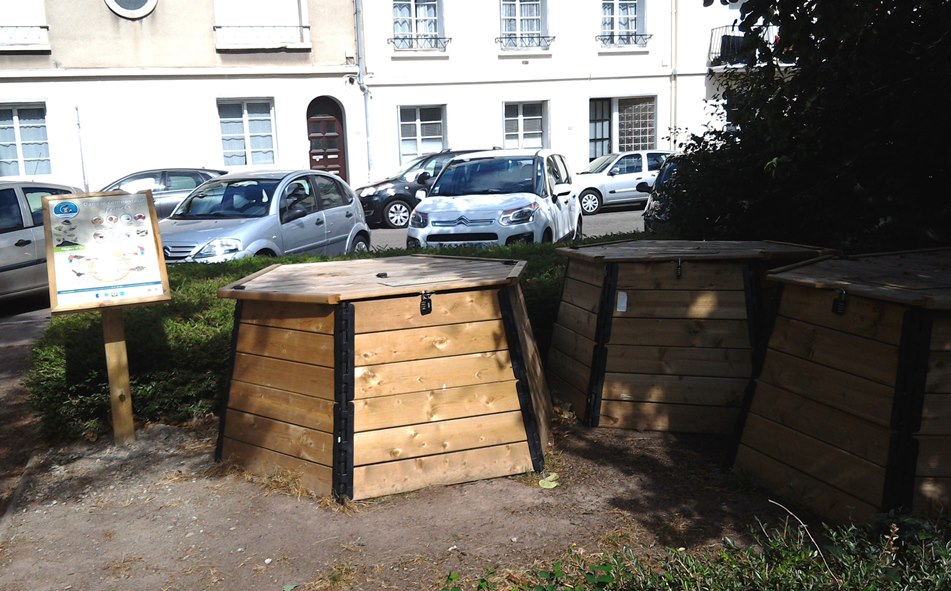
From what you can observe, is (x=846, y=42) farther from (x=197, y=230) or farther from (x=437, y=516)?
(x=197, y=230)

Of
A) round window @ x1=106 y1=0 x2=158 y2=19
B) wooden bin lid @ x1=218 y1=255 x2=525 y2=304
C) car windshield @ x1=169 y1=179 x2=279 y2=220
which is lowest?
wooden bin lid @ x1=218 y1=255 x2=525 y2=304

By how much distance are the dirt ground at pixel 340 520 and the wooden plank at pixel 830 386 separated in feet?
1.92

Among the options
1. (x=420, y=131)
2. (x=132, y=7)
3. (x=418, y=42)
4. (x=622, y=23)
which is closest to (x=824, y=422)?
(x=132, y=7)

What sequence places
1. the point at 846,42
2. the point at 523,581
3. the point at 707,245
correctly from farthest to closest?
the point at 846,42 → the point at 707,245 → the point at 523,581

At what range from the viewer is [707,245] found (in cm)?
593

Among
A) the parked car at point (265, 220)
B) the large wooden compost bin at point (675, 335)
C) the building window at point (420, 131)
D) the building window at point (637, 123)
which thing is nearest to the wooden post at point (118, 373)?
the large wooden compost bin at point (675, 335)

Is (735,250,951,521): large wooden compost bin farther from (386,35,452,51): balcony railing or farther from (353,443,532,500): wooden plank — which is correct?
(386,35,452,51): balcony railing

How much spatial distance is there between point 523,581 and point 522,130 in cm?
2441

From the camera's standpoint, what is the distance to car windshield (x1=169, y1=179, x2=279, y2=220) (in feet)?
36.6

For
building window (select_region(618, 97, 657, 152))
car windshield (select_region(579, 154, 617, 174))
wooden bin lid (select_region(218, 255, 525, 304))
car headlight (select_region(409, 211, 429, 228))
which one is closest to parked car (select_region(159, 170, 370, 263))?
car headlight (select_region(409, 211, 429, 228))

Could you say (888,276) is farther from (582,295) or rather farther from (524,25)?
(524,25)

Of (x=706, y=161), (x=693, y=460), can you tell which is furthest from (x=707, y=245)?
(x=706, y=161)

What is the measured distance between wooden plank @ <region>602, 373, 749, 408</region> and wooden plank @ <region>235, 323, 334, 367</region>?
1812mm

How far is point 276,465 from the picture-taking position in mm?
4852
